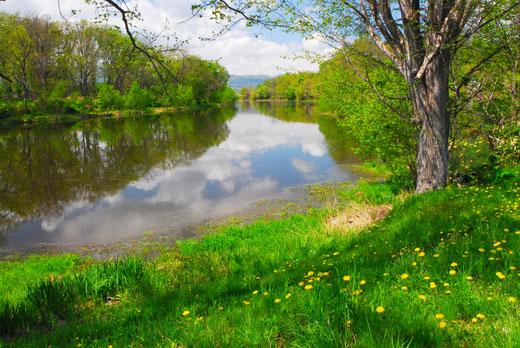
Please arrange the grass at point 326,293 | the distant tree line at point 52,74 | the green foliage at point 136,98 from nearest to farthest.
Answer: the grass at point 326,293 < the distant tree line at point 52,74 < the green foliage at point 136,98

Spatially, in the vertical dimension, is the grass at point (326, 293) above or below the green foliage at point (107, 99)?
below

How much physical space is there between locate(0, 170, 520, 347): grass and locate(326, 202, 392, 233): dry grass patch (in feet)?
1.00

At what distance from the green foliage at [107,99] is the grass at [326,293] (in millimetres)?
50536

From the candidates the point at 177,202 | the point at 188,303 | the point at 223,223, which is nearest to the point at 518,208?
the point at 188,303

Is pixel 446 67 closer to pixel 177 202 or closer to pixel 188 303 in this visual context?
pixel 188 303

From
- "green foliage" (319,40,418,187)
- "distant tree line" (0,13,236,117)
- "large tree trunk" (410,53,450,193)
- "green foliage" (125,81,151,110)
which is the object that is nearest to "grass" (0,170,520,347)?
"large tree trunk" (410,53,450,193)

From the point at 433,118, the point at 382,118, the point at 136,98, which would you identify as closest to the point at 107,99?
the point at 136,98

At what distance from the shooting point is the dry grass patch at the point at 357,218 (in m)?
7.64

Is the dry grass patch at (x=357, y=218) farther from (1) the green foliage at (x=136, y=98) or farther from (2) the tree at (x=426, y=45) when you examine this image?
(1) the green foliage at (x=136, y=98)

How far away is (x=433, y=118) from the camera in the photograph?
7.82m

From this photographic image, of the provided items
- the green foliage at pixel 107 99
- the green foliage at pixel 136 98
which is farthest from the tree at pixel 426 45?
the green foliage at pixel 136 98

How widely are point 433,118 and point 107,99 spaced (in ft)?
179

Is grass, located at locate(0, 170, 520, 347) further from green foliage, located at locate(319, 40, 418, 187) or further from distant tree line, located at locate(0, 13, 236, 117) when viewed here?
distant tree line, located at locate(0, 13, 236, 117)

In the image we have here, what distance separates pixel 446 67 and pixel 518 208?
13.5ft
